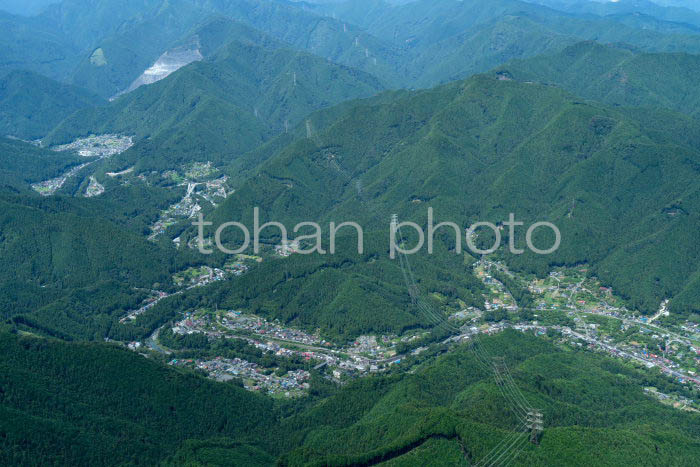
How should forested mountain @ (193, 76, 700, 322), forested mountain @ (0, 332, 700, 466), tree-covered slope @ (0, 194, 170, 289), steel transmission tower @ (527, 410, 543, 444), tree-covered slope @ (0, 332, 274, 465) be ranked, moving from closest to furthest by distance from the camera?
forested mountain @ (0, 332, 700, 466)
steel transmission tower @ (527, 410, 543, 444)
tree-covered slope @ (0, 332, 274, 465)
tree-covered slope @ (0, 194, 170, 289)
forested mountain @ (193, 76, 700, 322)

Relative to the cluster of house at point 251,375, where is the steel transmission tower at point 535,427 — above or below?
below

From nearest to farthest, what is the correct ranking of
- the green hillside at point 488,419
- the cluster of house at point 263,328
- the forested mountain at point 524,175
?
the green hillside at point 488,419
the cluster of house at point 263,328
the forested mountain at point 524,175

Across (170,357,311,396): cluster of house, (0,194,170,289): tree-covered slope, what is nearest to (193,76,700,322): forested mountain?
(0,194,170,289): tree-covered slope

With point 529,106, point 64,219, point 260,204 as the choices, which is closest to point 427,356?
point 260,204

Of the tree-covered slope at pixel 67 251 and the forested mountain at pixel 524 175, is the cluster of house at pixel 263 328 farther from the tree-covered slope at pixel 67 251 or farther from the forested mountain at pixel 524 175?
the forested mountain at pixel 524 175

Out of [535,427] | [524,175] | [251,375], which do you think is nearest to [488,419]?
[535,427]

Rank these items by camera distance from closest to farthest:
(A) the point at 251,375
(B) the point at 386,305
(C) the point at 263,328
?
(A) the point at 251,375 → (C) the point at 263,328 → (B) the point at 386,305

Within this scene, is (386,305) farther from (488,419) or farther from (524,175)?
(524,175)

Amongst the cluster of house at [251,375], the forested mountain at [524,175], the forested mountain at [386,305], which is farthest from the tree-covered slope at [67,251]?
the cluster of house at [251,375]

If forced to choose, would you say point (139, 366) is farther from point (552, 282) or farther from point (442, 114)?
point (442, 114)

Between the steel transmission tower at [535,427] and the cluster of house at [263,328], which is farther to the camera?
the cluster of house at [263,328]

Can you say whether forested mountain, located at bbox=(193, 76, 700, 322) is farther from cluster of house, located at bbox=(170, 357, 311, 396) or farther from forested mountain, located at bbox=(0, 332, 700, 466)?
cluster of house, located at bbox=(170, 357, 311, 396)
